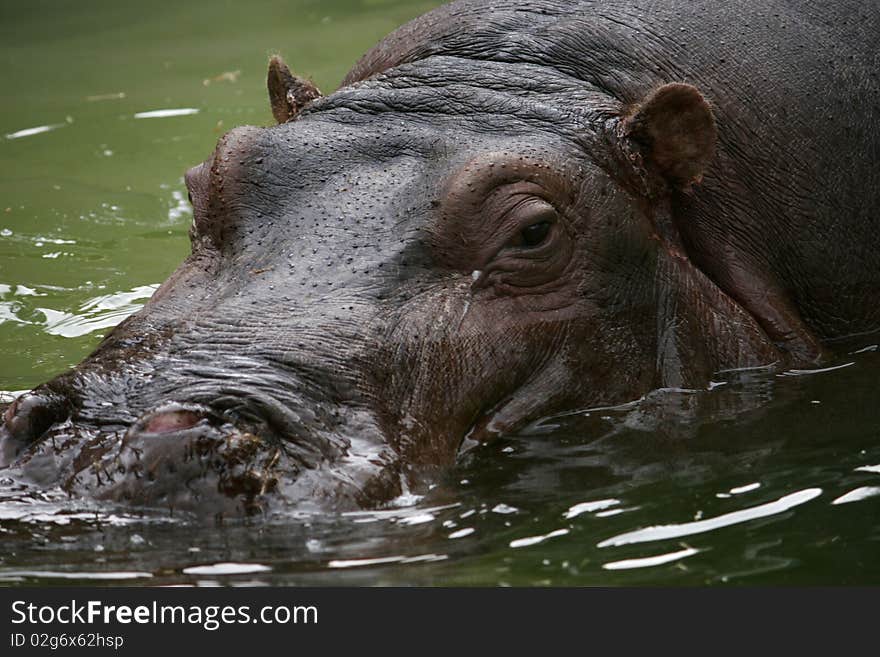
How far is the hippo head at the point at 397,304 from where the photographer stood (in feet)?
17.0

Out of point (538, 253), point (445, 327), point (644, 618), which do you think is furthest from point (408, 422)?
point (644, 618)

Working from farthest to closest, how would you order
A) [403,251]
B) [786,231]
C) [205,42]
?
[205,42]
[786,231]
[403,251]

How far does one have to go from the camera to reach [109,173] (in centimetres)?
1252

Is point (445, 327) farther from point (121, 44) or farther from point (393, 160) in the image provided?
point (121, 44)

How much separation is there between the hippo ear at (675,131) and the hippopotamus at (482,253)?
0.01m

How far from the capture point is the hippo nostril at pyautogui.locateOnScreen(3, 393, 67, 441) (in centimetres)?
532

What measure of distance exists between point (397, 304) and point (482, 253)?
1.61 feet

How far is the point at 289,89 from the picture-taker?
7801mm

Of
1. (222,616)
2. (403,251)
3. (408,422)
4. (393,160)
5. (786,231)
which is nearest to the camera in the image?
(222,616)

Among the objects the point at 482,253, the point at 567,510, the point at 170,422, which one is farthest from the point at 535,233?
the point at 170,422

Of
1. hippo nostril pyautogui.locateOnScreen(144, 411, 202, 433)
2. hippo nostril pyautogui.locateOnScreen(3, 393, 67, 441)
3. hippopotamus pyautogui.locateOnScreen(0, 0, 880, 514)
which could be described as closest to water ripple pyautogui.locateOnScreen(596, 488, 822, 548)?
hippopotamus pyautogui.locateOnScreen(0, 0, 880, 514)

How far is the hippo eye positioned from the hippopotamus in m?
0.02

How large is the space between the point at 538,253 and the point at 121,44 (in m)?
10.8

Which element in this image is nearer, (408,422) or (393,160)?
(408,422)
